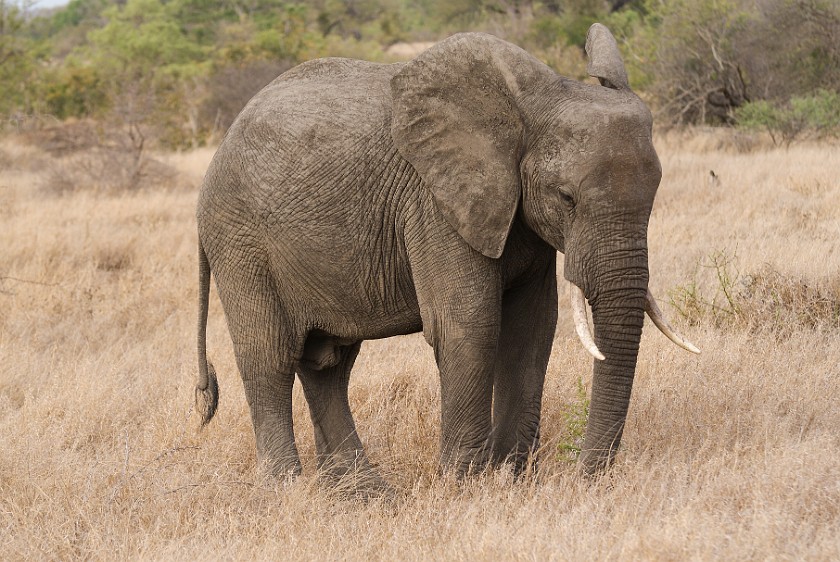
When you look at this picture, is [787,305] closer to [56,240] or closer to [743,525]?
[743,525]

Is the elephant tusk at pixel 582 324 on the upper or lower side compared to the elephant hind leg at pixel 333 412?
upper

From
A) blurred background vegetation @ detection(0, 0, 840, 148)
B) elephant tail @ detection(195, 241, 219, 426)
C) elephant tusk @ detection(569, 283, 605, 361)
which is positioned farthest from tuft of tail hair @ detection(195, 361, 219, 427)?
blurred background vegetation @ detection(0, 0, 840, 148)

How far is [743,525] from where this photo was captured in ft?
12.0

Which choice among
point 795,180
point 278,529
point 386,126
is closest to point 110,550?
point 278,529

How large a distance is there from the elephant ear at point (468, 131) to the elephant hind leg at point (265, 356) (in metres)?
1.03

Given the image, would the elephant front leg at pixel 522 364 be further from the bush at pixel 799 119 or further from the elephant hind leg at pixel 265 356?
the bush at pixel 799 119

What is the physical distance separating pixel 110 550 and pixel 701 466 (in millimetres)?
2142

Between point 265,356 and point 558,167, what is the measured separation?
1670 mm

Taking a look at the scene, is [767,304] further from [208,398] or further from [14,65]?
[14,65]

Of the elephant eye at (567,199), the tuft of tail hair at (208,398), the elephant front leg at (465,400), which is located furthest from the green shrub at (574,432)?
the tuft of tail hair at (208,398)

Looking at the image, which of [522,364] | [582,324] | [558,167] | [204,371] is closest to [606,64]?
[558,167]

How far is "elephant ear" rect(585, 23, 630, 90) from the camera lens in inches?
161

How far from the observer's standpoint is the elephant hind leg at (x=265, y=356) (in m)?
4.86

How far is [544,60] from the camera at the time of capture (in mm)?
21188
